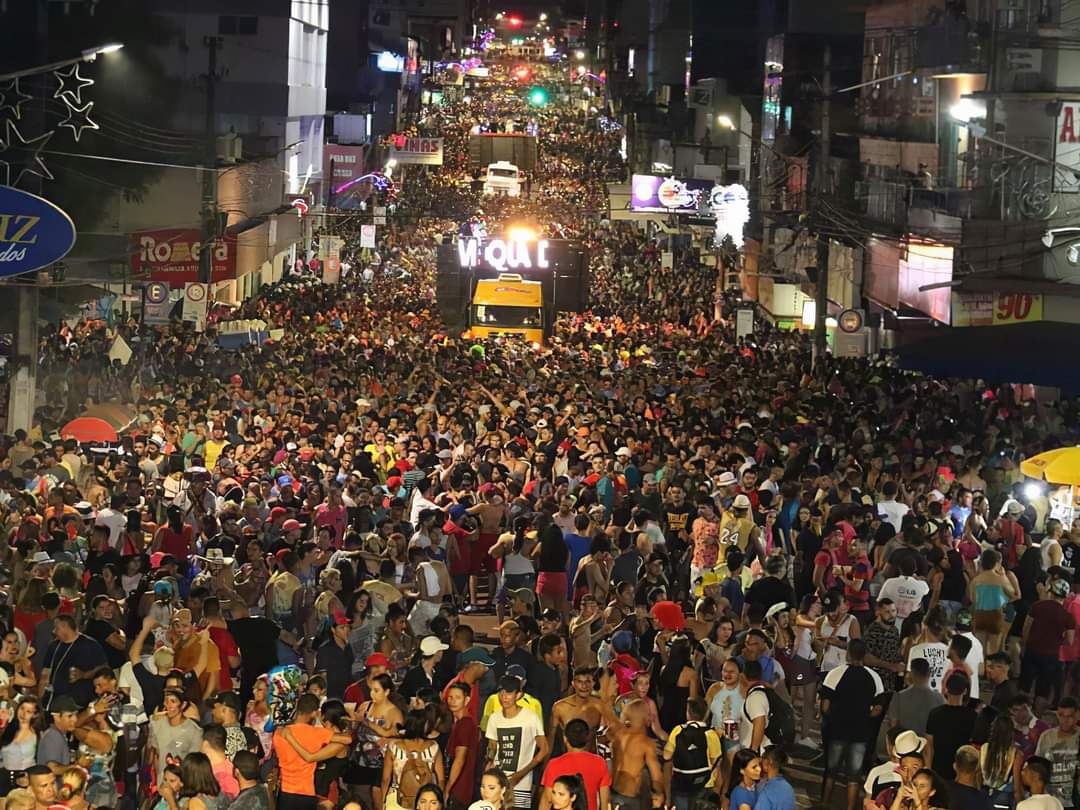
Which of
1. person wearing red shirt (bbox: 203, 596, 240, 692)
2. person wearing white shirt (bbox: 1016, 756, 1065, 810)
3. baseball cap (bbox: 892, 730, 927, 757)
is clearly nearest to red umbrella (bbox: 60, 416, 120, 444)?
person wearing red shirt (bbox: 203, 596, 240, 692)

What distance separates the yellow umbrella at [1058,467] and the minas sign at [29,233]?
9093mm

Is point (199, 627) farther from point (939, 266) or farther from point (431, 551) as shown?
point (939, 266)

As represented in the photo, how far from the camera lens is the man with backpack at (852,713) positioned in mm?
11711

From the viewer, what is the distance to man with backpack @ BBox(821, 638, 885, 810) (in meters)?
11.7

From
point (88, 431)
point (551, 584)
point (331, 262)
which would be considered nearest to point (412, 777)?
point (551, 584)

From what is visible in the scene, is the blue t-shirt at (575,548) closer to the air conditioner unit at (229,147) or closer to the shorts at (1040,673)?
the shorts at (1040,673)

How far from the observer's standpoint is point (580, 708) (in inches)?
417

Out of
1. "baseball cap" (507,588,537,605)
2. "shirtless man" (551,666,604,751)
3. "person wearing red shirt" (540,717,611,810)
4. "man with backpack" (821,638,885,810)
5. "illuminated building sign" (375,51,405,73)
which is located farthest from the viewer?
"illuminated building sign" (375,51,405,73)

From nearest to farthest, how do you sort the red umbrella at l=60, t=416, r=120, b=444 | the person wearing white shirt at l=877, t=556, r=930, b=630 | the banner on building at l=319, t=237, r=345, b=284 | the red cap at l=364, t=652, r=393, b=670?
the red cap at l=364, t=652, r=393, b=670
the person wearing white shirt at l=877, t=556, r=930, b=630
the red umbrella at l=60, t=416, r=120, b=444
the banner on building at l=319, t=237, r=345, b=284

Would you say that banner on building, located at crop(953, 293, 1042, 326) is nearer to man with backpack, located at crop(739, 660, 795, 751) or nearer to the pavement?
the pavement

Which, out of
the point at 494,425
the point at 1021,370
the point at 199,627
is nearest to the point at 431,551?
the point at 199,627

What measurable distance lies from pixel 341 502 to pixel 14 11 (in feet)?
93.1

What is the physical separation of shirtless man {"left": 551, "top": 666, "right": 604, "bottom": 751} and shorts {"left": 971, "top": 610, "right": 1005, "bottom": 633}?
4.99 metres

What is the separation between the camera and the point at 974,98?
107 ft
